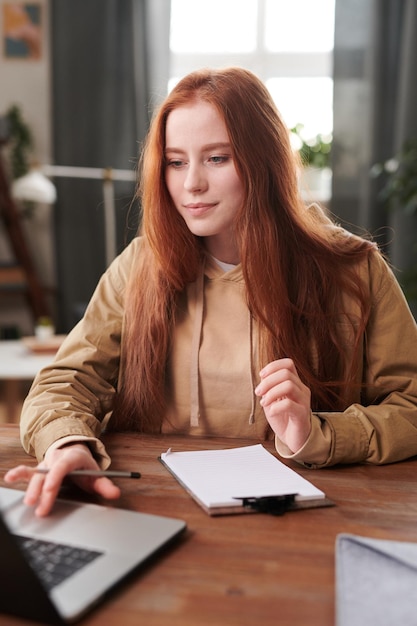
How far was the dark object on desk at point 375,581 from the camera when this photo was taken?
1.99 ft

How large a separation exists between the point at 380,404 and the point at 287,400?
0.90 ft

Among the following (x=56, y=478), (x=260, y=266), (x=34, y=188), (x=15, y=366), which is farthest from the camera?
(x=34, y=188)

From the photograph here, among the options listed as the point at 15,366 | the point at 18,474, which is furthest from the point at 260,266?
the point at 15,366

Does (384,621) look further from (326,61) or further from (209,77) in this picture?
(326,61)

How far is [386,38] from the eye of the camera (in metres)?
4.02

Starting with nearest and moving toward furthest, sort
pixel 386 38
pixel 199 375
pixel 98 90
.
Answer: pixel 199 375 < pixel 386 38 < pixel 98 90

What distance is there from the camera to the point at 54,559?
0.68 meters

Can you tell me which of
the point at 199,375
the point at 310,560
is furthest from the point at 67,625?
the point at 199,375

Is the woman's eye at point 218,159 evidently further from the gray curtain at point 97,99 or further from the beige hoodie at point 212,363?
the gray curtain at point 97,99

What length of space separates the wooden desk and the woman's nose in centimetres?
47

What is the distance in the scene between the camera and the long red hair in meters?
1.31

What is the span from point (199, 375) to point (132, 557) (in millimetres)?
719

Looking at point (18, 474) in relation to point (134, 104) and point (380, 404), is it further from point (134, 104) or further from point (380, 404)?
point (134, 104)

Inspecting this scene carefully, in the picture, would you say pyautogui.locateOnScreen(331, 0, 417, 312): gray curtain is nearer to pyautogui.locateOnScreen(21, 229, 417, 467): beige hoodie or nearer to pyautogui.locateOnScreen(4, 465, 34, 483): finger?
pyautogui.locateOnScreen(21, 229, 417, 467): beige hoodie
